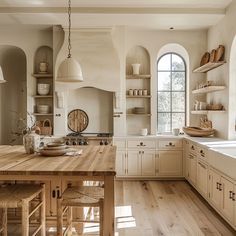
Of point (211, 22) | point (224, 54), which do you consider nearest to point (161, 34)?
point (211, 22)

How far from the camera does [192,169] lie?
5.12 m

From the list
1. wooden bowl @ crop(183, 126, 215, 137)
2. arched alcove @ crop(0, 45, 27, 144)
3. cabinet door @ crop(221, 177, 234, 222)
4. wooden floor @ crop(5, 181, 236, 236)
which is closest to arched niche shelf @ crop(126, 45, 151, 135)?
wooden bowl @ crop(183, 126, 215, 137)

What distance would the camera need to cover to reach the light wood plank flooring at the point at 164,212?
340cm

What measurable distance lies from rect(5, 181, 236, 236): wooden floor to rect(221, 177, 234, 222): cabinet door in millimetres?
175

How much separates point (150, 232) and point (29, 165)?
5.29 ft

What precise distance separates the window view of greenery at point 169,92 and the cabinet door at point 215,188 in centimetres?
248

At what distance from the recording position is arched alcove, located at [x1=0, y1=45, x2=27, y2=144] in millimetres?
6508

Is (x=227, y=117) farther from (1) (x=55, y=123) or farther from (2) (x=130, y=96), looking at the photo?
(1) (x=55, y=123)

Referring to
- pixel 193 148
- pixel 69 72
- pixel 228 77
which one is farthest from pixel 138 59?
pixel 69 72

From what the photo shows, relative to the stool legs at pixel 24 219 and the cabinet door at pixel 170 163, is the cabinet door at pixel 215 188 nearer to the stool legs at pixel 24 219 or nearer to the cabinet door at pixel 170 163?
the cabinet door at pixel 170 163

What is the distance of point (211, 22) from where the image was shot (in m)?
5.43

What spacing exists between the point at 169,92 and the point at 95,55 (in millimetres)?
1799

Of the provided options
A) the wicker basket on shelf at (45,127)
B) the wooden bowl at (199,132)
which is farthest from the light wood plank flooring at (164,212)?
the wicker basket on shelf at (45,127)

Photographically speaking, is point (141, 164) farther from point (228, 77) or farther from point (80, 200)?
point (80, 200)
